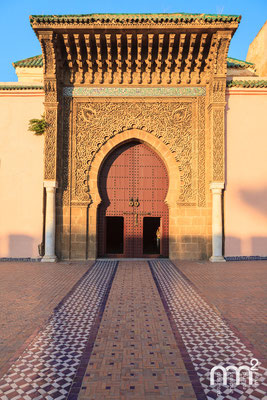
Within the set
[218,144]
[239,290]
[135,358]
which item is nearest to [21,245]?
[239,290]

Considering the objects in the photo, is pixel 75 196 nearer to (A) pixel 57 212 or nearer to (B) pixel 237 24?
(A) pixel 57 212

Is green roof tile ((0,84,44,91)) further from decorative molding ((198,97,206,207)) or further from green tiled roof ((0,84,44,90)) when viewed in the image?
decorative molding ((198,97,206,207))

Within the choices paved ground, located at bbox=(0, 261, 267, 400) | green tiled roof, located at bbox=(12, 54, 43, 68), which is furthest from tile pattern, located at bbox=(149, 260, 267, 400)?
green tiled roof, located at bbox=(12, 54, 43, 68)

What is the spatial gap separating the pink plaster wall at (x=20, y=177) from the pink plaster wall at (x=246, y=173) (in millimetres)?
3920

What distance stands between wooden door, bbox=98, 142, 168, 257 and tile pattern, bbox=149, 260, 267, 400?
2690mm

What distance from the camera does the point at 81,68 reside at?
621 cm

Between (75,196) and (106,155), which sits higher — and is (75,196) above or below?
below

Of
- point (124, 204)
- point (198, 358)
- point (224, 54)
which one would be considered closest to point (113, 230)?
point (124, 204)

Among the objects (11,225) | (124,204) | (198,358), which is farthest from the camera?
(124,204)

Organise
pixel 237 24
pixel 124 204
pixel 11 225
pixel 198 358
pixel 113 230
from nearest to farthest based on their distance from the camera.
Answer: pixel 198 358, pixel 237 24, pixel 11 225, pixel 124 204, pixel 113 230

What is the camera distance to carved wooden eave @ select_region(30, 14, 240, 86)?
5562 mm

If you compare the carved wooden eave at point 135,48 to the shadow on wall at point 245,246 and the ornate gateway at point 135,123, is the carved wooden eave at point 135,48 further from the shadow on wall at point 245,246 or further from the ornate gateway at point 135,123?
the shadow on wall at point 245,246

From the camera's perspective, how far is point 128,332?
2.38 m

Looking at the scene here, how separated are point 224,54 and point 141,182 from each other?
3.09 m
